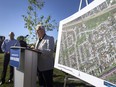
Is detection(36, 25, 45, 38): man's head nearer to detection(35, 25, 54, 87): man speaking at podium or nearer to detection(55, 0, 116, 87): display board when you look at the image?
detection(35, 25, 54, 87): man speaking at podium

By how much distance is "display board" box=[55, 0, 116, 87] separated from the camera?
10.3 ft

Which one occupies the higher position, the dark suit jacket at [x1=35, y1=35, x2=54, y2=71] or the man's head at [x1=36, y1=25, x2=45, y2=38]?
the man's head at [x1=36, y1=25, x2=45, y2=38]

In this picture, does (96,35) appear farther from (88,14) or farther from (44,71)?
(44,71)

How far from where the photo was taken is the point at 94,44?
3.63 m

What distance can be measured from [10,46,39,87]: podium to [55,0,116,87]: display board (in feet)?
2.29

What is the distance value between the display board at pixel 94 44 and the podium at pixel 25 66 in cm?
70

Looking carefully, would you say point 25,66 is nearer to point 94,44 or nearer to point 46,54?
point 46,54

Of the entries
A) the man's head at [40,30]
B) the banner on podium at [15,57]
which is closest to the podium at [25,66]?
the banner on podium at [15,57]

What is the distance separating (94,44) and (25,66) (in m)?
2.02

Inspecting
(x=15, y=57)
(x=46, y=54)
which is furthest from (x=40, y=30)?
(x=15, y=57)

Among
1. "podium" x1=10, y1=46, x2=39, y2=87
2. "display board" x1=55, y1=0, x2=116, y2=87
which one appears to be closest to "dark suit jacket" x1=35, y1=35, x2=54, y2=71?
"podium" x1=10, y1=46, x2=39, y2=87

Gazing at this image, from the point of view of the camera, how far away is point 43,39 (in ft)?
17.8

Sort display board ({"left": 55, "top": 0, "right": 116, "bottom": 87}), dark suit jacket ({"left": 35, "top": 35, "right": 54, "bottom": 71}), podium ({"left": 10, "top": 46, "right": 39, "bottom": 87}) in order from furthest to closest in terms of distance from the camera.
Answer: dark suit jacket ({"left": 35, "top": 35, "right": 54, "bottom": 71}) → podium ({"left": 10, "top": 46, "right": 39, "bottom": 87}) → display board ({"left": 55, "top": 0, "right": 116, "bottom": 87})

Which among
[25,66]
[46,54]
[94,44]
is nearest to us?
[94,44]
